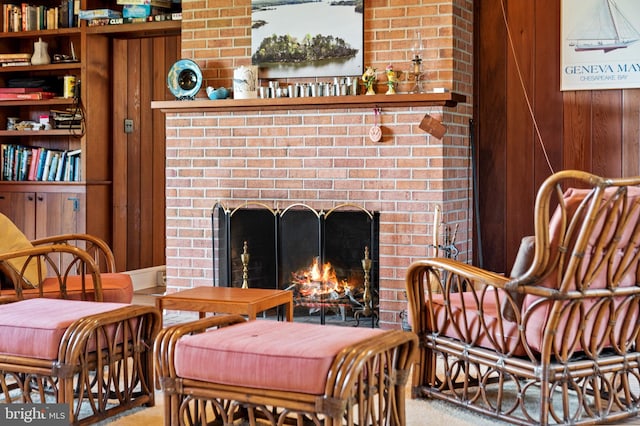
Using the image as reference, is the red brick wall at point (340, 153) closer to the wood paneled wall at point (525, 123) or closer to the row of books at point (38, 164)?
the wood paneled wall at point (525, 123)

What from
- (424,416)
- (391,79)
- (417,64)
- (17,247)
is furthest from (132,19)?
(424,416)

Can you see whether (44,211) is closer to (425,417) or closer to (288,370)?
(425,417)

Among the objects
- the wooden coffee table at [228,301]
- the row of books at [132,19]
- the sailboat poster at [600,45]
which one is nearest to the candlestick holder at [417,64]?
the sailboat poster at [600,45]

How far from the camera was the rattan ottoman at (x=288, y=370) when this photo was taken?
280 cm

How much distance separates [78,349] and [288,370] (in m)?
0.86

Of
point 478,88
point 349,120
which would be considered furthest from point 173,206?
point 478,88

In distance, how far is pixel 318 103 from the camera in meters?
5.49

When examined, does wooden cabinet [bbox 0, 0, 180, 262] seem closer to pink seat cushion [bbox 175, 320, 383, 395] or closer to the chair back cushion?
the chair back cushion

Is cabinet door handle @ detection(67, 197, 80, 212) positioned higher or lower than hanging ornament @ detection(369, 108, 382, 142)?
lower

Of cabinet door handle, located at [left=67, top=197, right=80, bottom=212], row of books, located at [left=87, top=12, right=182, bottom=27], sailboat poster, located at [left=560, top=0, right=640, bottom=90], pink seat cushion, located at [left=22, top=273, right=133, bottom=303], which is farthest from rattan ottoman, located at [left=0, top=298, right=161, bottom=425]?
row of books, located at [left=87, top=12, right=182, bottom=27]

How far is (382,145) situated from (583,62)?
4.17ft

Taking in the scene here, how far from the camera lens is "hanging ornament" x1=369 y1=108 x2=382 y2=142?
5418 mm

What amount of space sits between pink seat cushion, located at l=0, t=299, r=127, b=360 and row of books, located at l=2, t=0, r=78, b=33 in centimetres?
417

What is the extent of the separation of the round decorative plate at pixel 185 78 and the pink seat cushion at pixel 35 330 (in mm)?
2644
